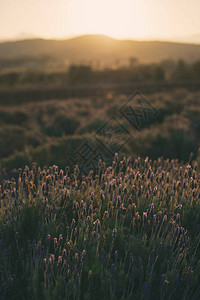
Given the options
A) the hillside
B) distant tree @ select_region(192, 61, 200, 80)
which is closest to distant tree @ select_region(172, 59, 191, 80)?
distant tree @ select_region(192, 61, 200, 80)

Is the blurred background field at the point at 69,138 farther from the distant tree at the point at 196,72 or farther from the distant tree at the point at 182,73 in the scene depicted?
the distant tree at the point at 182,73

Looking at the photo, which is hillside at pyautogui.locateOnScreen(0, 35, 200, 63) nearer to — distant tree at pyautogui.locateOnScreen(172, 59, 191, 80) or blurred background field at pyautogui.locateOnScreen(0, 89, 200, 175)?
distant tree at pyautogui.locateOnScreen(172, 59, 191, 80)

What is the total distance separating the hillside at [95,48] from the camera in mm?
130625

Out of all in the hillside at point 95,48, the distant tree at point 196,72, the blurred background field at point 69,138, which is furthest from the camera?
the hillside at point 95,48

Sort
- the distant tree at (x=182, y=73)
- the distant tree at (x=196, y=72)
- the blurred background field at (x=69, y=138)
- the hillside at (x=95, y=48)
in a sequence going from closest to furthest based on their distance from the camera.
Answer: the blurred background field at (x=69, y=138)
the distant tree at (x=196, y=72)
the distant tree at (x=182, y=73)
the hillside at (x=95, y=48)

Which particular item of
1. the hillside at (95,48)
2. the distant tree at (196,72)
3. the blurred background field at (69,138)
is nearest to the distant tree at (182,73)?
the distant tree at (196,72)

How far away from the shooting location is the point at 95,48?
137 metres

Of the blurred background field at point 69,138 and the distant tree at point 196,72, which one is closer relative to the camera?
the blurred background field at point 69,138

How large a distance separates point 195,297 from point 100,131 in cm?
639

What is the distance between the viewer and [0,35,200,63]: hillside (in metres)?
131

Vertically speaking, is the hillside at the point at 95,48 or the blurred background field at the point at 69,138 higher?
the hillside at the point at 95,48

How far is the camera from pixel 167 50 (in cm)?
14062

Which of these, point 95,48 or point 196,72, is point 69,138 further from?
point 95,48

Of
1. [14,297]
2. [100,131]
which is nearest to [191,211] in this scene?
[14,297]
